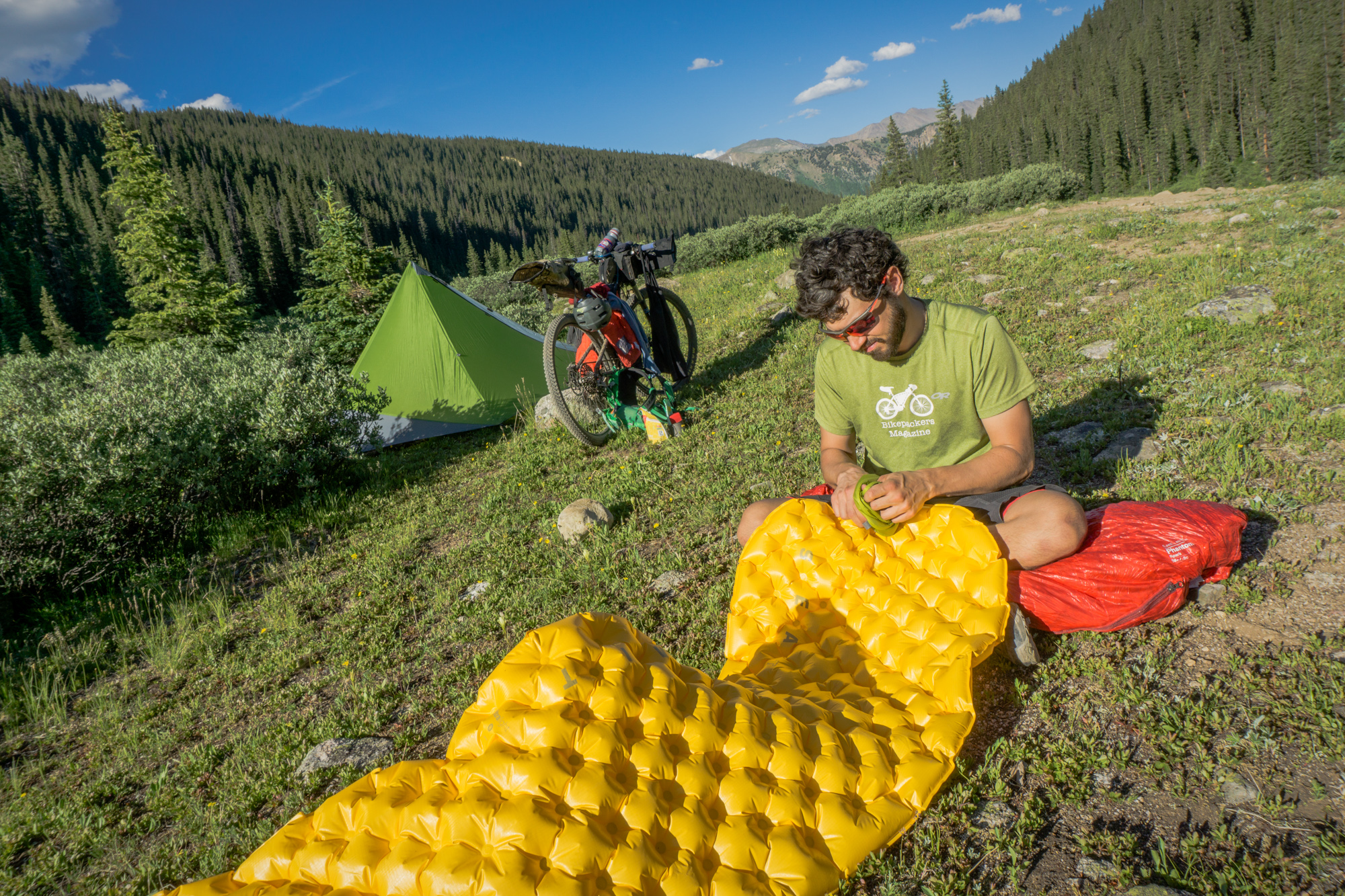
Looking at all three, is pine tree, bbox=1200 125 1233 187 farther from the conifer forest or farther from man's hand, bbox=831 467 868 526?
man's hand, bbox=831 467 868 526

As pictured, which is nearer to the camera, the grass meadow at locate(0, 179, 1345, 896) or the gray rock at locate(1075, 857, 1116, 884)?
the gray rock at locate(1075, 857, 1116, 884)

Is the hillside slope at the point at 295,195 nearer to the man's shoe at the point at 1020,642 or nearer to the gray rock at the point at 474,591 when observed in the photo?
the gray rock at the point at 474,591

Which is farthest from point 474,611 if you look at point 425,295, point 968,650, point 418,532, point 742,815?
point 425,295

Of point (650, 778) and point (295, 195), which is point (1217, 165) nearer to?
point (650, 778)

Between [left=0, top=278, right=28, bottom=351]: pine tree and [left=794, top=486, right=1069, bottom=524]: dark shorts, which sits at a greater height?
[left=0, top=278, right=28, bottom=351]: pine tree

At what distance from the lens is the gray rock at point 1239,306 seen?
5977 millimetres

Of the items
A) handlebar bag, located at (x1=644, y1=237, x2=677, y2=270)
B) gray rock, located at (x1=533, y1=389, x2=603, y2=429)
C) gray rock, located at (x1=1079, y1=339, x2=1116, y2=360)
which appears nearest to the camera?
gray rock, located at (x1=1079, y1=339, x2=1116, y2=360)

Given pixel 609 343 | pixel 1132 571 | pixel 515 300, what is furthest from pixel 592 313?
pixel 515 300

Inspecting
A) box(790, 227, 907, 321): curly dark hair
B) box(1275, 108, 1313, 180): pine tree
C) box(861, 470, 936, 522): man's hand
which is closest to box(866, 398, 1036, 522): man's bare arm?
box(861, 470, 936, 522): man's hand

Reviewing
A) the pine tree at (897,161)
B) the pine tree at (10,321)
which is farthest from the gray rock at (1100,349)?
the pine tree at (10,321)

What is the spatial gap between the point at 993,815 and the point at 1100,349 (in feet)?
19.0

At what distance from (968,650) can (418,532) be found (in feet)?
14.5

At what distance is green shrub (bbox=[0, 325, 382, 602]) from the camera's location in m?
Answer: 4.83

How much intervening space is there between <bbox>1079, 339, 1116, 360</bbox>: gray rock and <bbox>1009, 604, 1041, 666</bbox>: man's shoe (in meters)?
4.70
